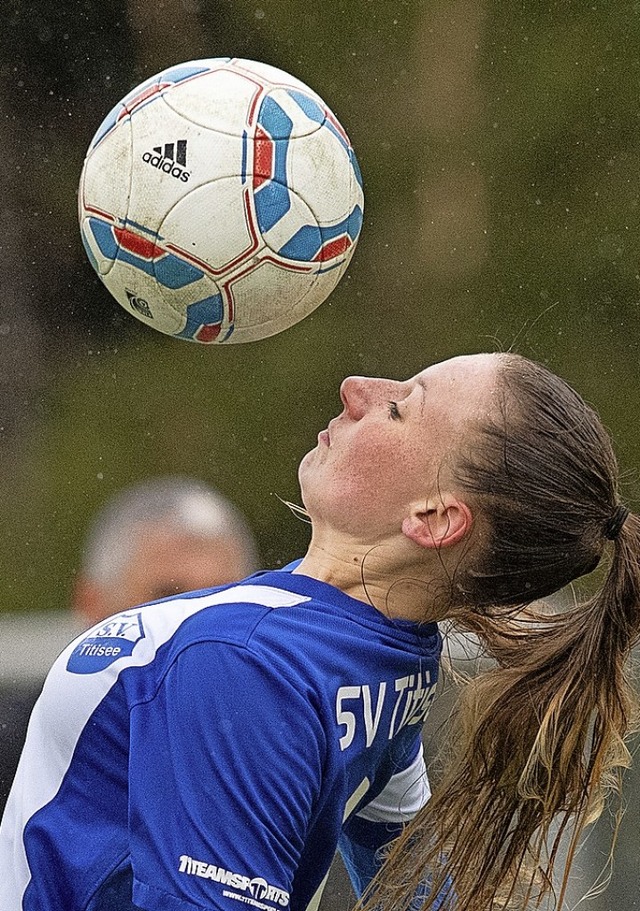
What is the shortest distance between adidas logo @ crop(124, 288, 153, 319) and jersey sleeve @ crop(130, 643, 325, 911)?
630mm

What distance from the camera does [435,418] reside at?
160 centimetres

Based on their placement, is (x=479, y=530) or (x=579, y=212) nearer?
(x=479, y=530)

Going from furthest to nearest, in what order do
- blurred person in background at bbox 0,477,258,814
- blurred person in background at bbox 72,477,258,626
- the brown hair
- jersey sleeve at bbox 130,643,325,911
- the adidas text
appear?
blurred person in background at bbox 72,477,258,626, blurred person in background at bbox 0,477,258,814, the adidas text, the brown hair, jersey sleeve at bbox 130,643,325,911

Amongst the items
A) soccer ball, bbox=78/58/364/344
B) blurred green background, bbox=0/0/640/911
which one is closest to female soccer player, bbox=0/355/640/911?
soccer ball, bbox=78/58/364/344

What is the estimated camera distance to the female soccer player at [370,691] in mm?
1363

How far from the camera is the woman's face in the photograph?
5.24 feet

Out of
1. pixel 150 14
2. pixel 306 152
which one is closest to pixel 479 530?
pixel 306 152

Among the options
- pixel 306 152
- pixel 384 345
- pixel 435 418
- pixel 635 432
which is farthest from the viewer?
pixel 384 345

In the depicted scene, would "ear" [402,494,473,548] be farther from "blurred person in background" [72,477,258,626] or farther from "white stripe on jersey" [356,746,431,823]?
"blurred person in background" [72,477,258,626]

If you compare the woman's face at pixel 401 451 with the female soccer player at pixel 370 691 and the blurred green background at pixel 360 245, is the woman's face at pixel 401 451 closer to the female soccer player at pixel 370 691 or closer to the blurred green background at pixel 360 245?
the female soccer player at pixel 370 691

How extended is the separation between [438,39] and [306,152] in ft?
19.6

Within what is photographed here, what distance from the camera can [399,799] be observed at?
1856mm

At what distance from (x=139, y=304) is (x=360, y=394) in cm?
40

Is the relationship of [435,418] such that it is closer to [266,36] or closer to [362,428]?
[362,428]
